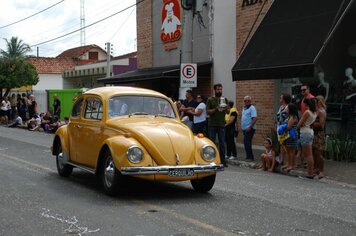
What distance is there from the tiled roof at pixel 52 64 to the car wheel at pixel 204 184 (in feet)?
177

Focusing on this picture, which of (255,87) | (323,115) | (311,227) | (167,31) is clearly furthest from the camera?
(167,31)

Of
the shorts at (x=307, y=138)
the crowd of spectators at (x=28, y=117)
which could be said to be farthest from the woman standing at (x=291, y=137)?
the crowd of spectators at (x=28, y=117)

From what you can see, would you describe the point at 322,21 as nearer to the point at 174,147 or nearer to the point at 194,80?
the point at 194,80

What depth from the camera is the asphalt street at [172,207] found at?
649 centimetres

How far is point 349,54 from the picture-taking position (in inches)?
606

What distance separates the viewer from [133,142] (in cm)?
823

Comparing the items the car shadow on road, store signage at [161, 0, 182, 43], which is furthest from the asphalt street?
store signage at [161, 0, 182, 43]

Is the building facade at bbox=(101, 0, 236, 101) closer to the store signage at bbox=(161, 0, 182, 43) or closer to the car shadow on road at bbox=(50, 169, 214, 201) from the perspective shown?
the store signage at bbox=(161, 0, 182, 43)

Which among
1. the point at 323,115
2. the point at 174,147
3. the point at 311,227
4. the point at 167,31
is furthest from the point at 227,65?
the point at 311,227

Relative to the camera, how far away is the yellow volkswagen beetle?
26.7 feet

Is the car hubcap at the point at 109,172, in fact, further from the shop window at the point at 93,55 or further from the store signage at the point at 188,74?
the shop window at the point at 93,55

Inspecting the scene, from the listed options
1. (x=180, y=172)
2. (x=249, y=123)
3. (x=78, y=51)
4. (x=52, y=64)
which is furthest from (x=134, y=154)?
(x=78, y=51)

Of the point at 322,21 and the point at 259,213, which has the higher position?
the point at 322,21

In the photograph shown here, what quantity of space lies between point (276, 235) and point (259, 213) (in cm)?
121
